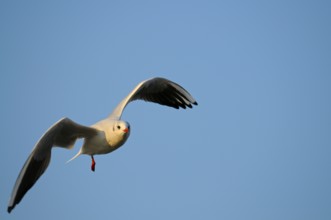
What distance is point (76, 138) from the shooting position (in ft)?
36.7

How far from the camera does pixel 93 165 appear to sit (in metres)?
11.5

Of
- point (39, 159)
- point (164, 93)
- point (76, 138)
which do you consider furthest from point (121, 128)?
point (164, 93)

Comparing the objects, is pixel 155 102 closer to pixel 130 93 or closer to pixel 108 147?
pixel 130 93

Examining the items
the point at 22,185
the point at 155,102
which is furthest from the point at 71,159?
the point at 155,102

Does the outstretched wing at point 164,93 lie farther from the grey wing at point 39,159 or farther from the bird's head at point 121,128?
the grey wing at point 39,159

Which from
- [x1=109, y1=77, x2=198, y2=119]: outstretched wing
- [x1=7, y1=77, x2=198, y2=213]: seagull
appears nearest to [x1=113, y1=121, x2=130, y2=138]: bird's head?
[x1=7, y1=77, x2=198, y2=213]: seagull

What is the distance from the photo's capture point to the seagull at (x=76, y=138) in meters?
10.1

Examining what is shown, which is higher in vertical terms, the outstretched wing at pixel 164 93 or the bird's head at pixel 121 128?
the outstretched wing at pixel 164 93

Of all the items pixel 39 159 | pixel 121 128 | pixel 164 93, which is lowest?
pixel 39 159

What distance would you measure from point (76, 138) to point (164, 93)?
281 centimetres

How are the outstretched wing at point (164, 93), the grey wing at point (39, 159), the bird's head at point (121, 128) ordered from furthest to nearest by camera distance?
the outstretched wing at point (164, 93) < the bird's head at point (121, 128) < the grey wing at point (39, 159)

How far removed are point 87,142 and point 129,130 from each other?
740 mm

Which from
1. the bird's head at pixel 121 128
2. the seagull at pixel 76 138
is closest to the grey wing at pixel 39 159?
the seagull at pixel 76 138

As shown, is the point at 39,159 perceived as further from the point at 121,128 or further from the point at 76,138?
the point at 121,128
